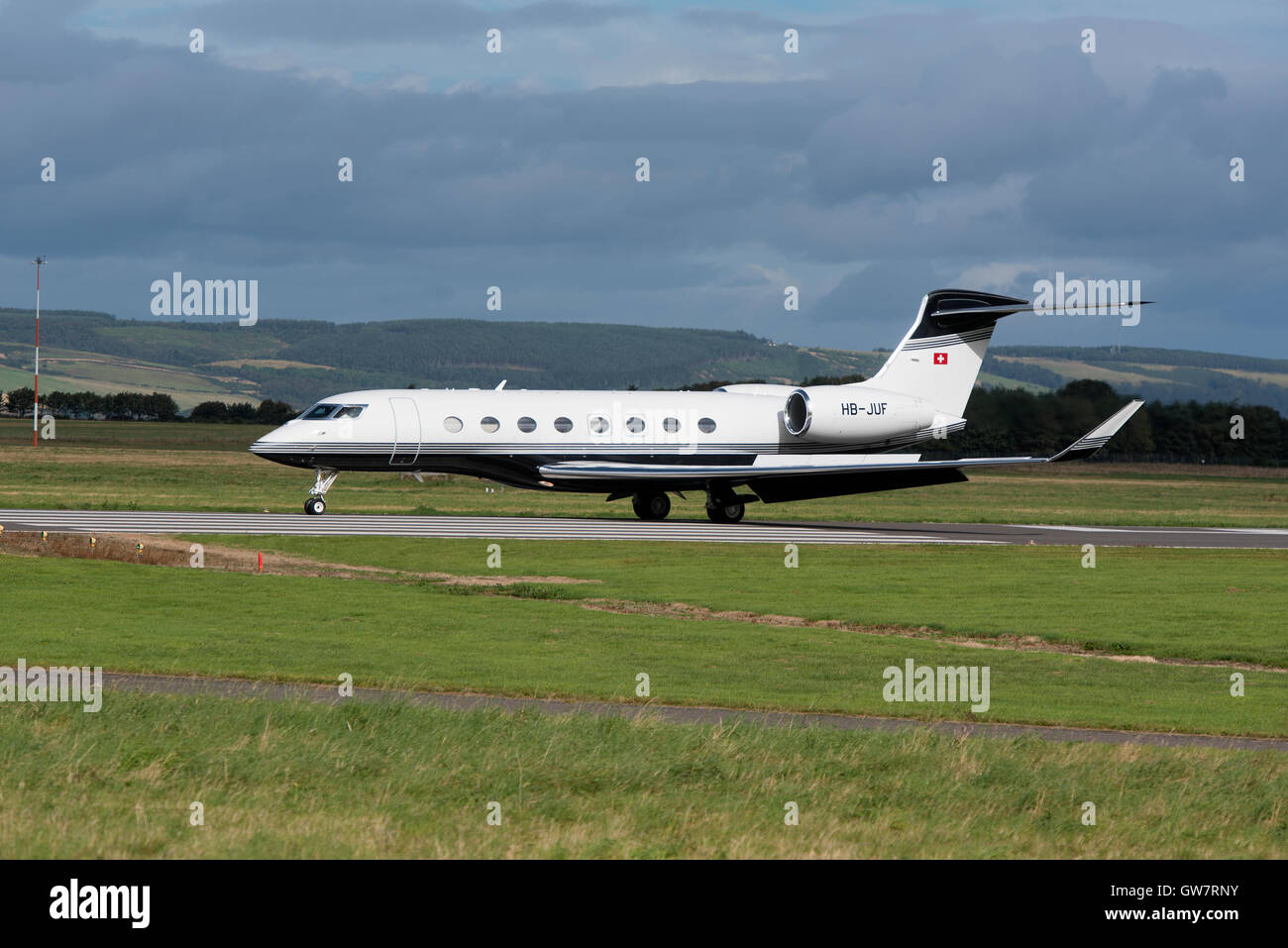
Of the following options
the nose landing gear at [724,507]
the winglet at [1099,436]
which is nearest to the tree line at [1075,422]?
the nose landing gear at [724,507]

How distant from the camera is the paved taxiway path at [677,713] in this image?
1711 cm

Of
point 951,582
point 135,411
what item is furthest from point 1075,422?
point 135,411

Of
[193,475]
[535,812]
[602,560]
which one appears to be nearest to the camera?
[535,812]

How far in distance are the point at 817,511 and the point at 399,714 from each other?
4657 centimetres

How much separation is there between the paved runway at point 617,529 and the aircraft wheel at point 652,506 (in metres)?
0.69

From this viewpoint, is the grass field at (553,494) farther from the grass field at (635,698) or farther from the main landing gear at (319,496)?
the grass field at (635,698)

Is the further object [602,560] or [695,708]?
[602,560]

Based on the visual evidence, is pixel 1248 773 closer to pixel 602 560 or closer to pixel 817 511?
pixel 602 560

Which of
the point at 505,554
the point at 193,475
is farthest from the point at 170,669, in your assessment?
the point at 193,475

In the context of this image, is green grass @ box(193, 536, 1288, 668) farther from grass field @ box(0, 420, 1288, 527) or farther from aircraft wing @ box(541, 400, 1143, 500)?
grass field @ box(0, 420, 1288, 527)

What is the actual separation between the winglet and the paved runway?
314 cm

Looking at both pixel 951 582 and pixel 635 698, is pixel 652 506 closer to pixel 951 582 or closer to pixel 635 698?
pixel 951 582
